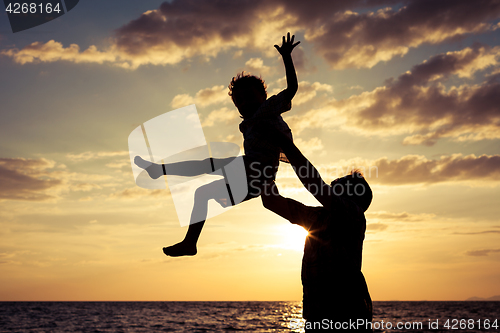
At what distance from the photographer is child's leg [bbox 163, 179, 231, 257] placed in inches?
140

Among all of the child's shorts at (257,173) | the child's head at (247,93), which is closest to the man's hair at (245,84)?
the child's head at (247,93)

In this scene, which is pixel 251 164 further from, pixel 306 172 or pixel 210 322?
pixel 210 322

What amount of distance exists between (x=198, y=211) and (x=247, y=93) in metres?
1.26

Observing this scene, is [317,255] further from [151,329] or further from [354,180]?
[151,329]

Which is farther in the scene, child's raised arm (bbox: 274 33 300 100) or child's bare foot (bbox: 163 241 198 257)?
child's bare foot (bbox: 163 241 198 257)

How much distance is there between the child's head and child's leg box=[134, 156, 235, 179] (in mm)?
621

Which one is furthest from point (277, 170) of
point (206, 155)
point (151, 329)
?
point (151, 329)

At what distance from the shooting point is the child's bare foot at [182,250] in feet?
11.7

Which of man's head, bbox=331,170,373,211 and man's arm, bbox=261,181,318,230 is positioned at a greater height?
man's head, bbox=331,170,373,211

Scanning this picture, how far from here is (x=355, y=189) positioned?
321cm

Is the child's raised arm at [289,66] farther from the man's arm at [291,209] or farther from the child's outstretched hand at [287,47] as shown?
the man's arm at [291,209]

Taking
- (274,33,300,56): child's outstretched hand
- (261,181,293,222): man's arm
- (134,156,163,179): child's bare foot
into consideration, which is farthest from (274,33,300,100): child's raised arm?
(134,156,163,179): child's bare foot

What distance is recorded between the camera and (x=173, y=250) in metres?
3.56

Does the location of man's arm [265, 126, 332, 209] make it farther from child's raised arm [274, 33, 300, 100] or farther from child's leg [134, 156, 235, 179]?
child's leg [134, 156, 235, 179]
